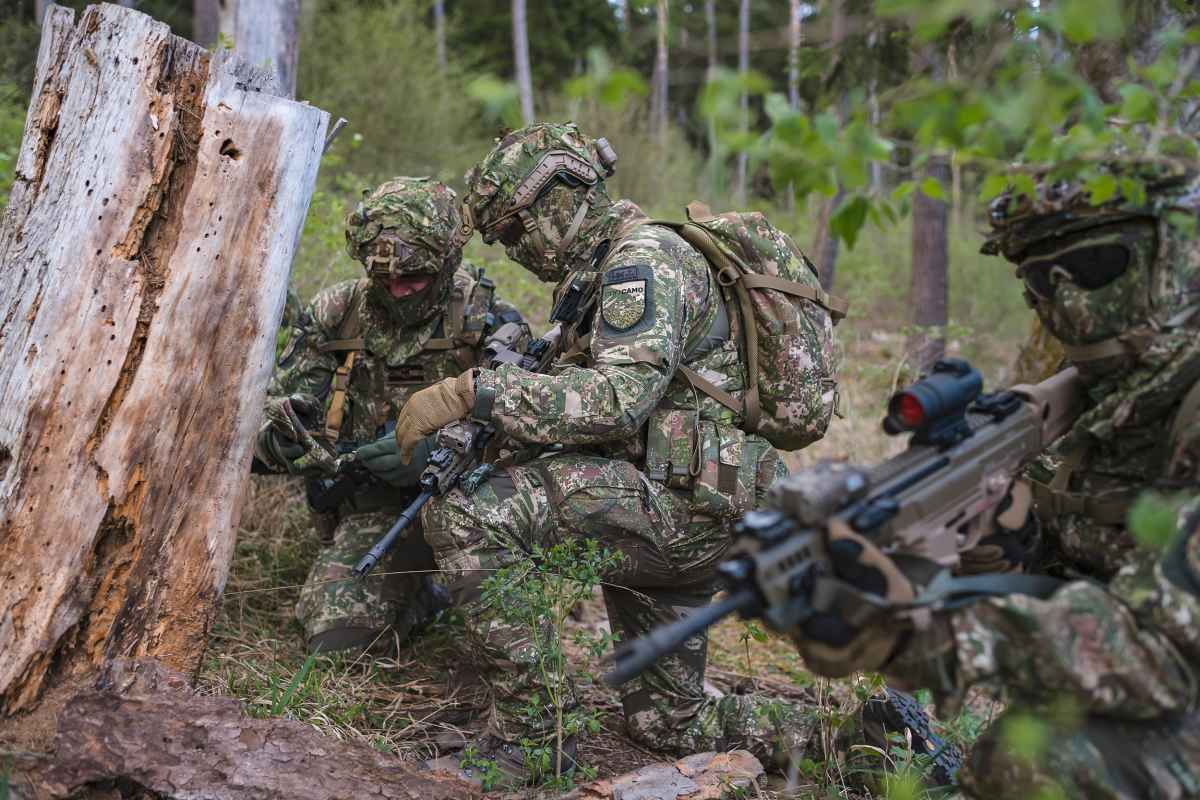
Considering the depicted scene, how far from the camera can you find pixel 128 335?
316 cm

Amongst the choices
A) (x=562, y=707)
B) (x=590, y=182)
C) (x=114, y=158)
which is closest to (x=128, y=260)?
(x=114, y=158)

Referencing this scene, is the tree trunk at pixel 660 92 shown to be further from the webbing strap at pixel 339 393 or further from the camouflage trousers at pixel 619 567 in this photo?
the camouflage trousers at pixel 619 567

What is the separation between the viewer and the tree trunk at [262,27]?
6.93 metres

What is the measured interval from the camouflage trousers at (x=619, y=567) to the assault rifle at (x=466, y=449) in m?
0.07

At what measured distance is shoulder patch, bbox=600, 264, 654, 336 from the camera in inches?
141

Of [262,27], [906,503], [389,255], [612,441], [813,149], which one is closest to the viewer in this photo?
[813,149]

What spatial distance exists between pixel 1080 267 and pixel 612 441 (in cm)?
188

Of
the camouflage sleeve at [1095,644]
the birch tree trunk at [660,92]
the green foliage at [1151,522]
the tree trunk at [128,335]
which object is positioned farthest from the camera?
the birch tree trunk at [660,92]

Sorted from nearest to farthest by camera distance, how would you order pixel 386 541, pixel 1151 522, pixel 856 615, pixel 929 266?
pixel 1151 522, pixel 856 615, pixel 386 541, pixel 929 266

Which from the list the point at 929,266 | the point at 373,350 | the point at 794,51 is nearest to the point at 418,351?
the point at 373,350

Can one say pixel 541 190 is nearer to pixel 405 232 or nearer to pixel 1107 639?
pixel 405 232

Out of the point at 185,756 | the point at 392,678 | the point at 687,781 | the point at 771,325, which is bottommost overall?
the point at 392,678

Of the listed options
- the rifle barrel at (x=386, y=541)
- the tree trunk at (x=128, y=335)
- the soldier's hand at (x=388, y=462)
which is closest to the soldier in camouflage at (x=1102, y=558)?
the rifle barrel at (x=386, y=541)

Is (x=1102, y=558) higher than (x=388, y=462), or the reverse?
(x=1102, y=558)
